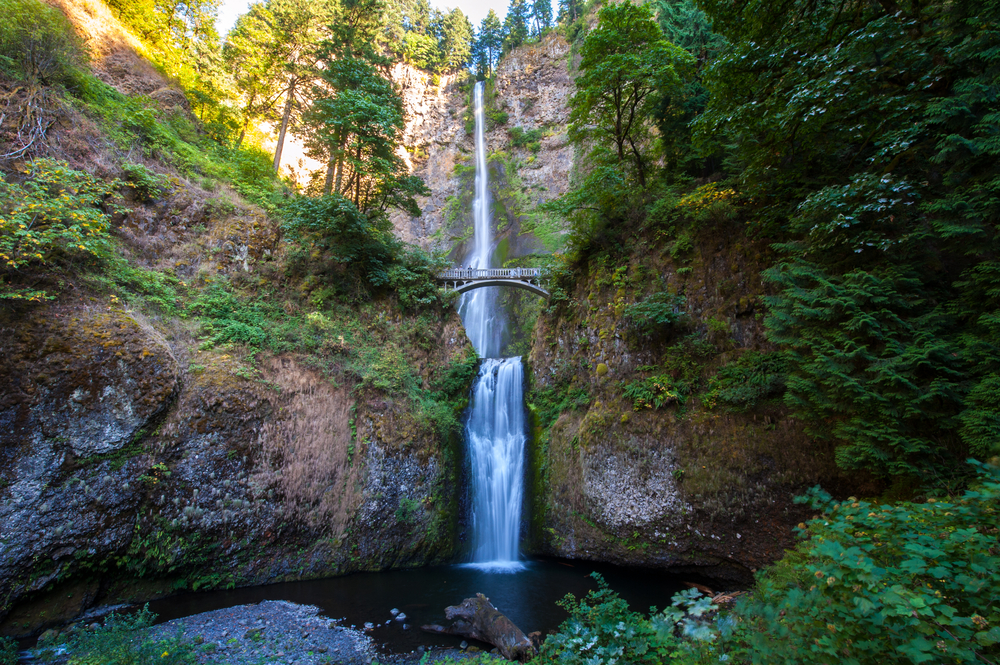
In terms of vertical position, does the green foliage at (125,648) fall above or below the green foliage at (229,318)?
below

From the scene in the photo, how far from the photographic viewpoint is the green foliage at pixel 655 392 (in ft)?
27.6

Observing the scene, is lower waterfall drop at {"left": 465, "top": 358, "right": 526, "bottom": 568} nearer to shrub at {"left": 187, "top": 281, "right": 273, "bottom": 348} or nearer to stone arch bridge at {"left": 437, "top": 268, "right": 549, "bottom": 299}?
stone arch bridge at {"left": 437, "top": 268, "right": 549, "bottom": 299}

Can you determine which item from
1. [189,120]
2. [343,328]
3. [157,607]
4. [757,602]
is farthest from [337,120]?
[757,602]

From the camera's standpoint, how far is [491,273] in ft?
57.0

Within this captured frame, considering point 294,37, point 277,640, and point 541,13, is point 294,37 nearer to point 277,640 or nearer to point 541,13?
point 277,640

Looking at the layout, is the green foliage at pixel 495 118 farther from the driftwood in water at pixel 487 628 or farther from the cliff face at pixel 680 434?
the driftwood in water at pixel 487 628

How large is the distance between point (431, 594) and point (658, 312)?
26.5 feet

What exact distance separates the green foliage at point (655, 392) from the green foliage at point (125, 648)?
28.2 ft

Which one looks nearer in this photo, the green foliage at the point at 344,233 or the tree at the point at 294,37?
the green foliage at the point at 344,233

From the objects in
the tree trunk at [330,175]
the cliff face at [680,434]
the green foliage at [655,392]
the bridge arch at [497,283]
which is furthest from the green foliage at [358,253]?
the green foliage at [655,392]

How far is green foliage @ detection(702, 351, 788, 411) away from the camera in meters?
7.17

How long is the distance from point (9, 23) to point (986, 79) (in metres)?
17.1

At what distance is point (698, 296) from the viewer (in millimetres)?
8961

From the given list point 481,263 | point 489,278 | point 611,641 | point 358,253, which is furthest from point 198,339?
point 481,263
